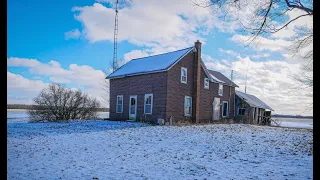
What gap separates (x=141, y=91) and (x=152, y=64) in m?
3.09

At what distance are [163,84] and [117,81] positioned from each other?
21.9 feet

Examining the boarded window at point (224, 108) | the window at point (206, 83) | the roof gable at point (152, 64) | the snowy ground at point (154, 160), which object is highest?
the roof gable at point (152, 64)

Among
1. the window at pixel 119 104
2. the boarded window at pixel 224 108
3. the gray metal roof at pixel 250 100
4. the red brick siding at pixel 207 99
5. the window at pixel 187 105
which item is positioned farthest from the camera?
the gray metal roof at pixel 250 100

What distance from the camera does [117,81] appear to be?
25.7 m

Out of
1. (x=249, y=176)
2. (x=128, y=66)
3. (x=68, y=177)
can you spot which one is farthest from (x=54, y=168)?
(x=128, y=66)

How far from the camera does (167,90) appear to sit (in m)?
20.8

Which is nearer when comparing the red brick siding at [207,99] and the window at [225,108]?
the red brick siding at [207,99]

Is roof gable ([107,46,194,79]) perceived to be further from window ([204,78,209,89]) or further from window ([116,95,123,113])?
window ([204,78,209,89])

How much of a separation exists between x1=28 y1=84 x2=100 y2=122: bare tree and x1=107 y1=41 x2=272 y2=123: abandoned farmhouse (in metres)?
11.1

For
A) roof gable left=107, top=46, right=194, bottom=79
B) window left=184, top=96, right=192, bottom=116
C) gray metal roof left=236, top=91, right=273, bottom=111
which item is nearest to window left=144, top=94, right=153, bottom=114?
roof gable left=107, top=46, right=194, bottom=79

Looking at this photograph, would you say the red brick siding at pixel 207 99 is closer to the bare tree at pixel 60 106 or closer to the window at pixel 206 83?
the window at pixel 206 83

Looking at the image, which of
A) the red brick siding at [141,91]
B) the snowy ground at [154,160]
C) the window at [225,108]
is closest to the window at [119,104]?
the red brick siding at [141,91]

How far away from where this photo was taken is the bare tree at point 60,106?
3253 centimetres

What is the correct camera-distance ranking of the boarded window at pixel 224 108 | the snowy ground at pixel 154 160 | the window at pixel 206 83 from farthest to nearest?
1. the boarded window at pixel 224 108
2. the window at pixel 206 83
3. the snowy ground at pixel 154 160
